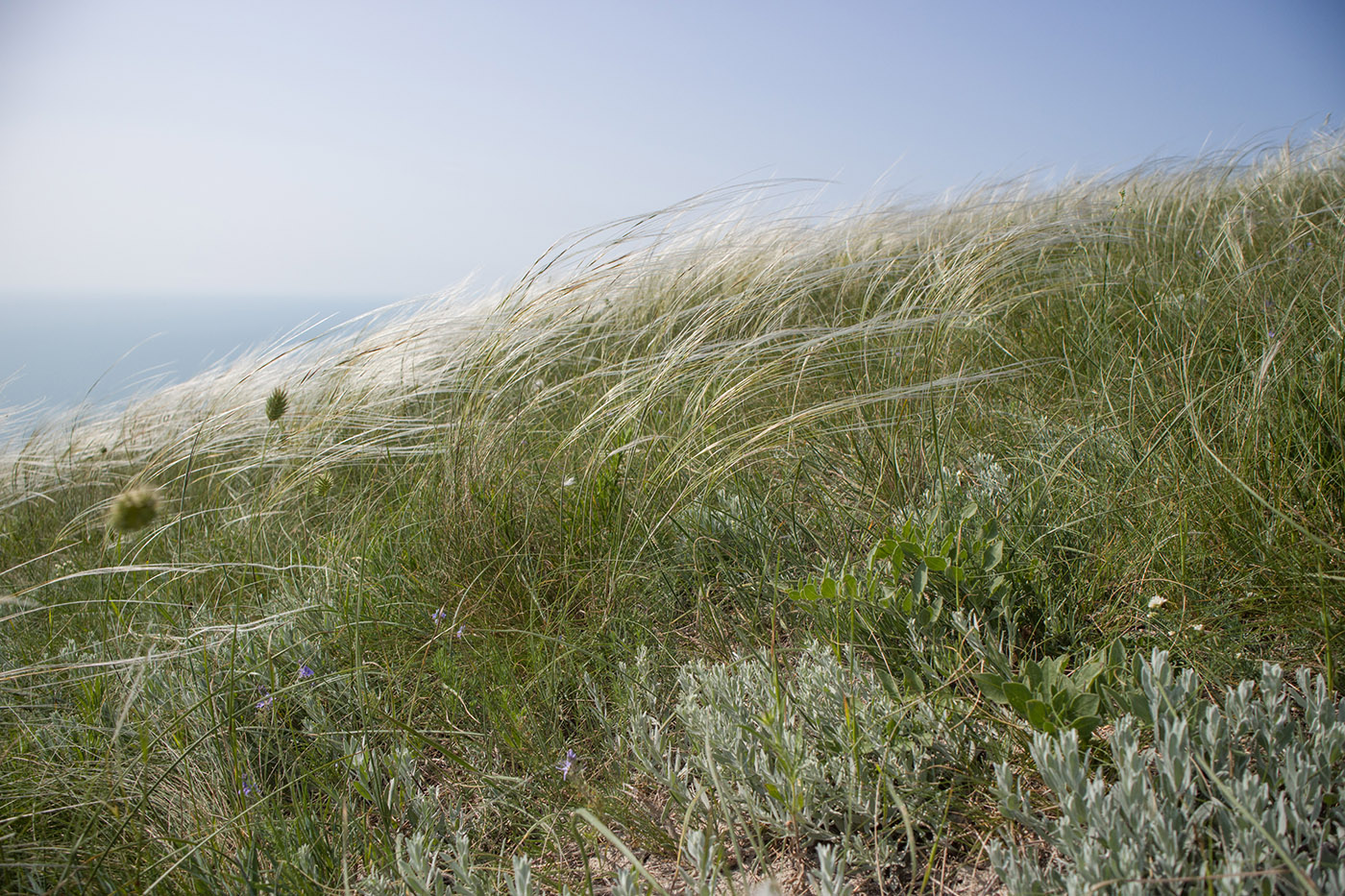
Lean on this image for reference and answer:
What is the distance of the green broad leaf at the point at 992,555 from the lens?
4.09ft

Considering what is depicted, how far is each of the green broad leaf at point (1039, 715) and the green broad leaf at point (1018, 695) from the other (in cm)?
1

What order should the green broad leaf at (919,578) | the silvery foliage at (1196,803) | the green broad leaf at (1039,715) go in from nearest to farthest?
1. the silvery foliage at (1196,803)
2. the green broad leaf at (1039,715)
3. the green broad leaf at (919,578)

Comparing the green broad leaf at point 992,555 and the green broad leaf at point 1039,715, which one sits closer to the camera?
the green broad leaf at point 1039,715

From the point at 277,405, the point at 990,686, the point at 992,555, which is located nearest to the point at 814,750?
the point at 990,686

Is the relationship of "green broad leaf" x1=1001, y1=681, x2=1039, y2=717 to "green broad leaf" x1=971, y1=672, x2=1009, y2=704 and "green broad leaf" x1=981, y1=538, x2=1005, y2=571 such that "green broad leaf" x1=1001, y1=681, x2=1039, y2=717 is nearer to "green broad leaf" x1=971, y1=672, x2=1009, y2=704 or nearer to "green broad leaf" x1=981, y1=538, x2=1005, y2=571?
"green broad leaf" x1=971, y1=672, x2=1009, y2=704

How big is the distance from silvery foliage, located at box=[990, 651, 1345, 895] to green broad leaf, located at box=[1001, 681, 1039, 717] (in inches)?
2.3

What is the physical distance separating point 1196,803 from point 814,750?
1.59 ft

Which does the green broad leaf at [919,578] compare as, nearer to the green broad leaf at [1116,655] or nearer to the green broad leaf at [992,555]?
the green broad leaf at [992,555]

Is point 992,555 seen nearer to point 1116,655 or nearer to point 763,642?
point 1116,655

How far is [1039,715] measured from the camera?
0.98m

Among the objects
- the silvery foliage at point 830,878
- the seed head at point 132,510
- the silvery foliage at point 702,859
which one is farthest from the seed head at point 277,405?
the silvery foliage at point 830,878

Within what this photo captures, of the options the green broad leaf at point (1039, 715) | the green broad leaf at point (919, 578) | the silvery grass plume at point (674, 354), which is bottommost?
the green broad leaf at point (1039, 715)

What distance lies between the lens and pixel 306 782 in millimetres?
1291

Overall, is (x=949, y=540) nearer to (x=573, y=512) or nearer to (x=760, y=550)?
(x=760, y=550)
